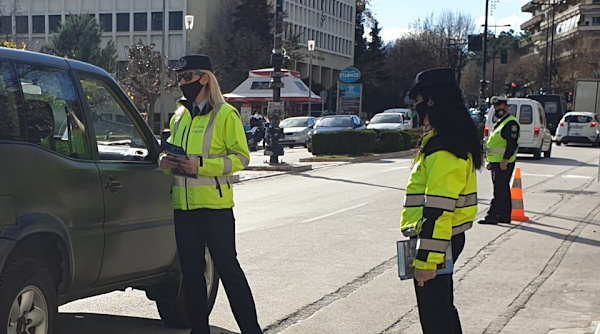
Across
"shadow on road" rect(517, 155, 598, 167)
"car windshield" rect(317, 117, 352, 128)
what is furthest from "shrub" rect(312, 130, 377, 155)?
"car windshield" rect(317, 117, 352, 128)

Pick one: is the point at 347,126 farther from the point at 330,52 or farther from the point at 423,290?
the point at 330,52

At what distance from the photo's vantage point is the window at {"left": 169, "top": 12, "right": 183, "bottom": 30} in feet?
243

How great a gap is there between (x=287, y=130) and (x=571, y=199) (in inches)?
940

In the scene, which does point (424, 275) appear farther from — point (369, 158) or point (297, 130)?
point (297, 130)

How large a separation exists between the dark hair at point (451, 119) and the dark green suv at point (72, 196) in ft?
7.03

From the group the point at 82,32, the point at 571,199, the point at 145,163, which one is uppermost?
the point at 82,32

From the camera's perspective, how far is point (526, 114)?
29.2m

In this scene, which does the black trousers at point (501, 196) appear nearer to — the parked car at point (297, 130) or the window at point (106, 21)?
the parked car at point (297, 130)

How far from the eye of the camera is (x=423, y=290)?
4641 millimetres

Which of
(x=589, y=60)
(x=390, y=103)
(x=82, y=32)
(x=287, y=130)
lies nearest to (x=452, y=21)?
(x=390, y=103)

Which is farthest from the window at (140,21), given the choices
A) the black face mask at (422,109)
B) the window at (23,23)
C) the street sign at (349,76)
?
the black face mask at (422,109)

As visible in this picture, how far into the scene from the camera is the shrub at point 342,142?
30125mm

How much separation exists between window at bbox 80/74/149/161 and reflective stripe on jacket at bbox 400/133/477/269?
218 centimetres

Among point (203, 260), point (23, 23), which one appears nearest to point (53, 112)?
point (203, 260)
